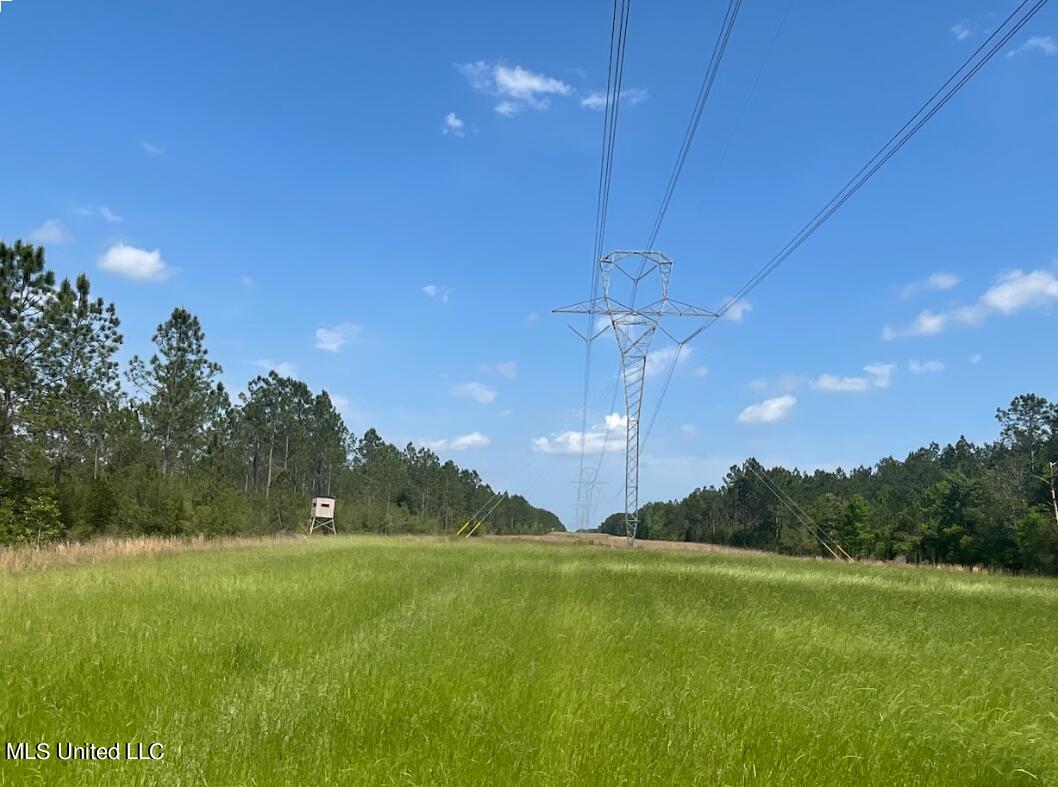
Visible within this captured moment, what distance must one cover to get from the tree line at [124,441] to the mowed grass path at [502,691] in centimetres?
2537

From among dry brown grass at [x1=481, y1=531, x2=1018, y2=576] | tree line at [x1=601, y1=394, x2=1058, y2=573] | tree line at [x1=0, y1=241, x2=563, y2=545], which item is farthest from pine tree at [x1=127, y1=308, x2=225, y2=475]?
tree line at [x1=601, y1=394, x2=1058, y2=573]

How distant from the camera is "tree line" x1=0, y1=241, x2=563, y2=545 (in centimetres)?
3581

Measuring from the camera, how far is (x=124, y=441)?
53.7 m

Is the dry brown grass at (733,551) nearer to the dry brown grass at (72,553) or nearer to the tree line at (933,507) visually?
the tree line at (933,507)

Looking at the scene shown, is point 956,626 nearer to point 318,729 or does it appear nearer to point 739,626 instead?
point 739,626

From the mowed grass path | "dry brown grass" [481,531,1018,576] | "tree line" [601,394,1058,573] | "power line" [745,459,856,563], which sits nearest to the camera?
the mowed grass path

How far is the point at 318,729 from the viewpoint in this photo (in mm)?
6168

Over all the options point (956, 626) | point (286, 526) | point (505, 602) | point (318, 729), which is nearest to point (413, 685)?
point (318, 729)

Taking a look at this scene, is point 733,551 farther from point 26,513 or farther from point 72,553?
point 26,513

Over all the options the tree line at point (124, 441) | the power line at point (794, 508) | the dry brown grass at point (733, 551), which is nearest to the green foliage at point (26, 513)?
the tree line at point (124, 441)

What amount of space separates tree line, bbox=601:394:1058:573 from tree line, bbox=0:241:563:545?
66272 millimetres

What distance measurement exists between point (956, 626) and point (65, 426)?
41505 mm

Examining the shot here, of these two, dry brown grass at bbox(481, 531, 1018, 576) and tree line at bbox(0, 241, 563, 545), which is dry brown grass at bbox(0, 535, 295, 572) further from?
dry brown grass at bbox(481, 531, 1018, 576)

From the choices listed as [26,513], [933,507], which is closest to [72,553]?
[26,513]
